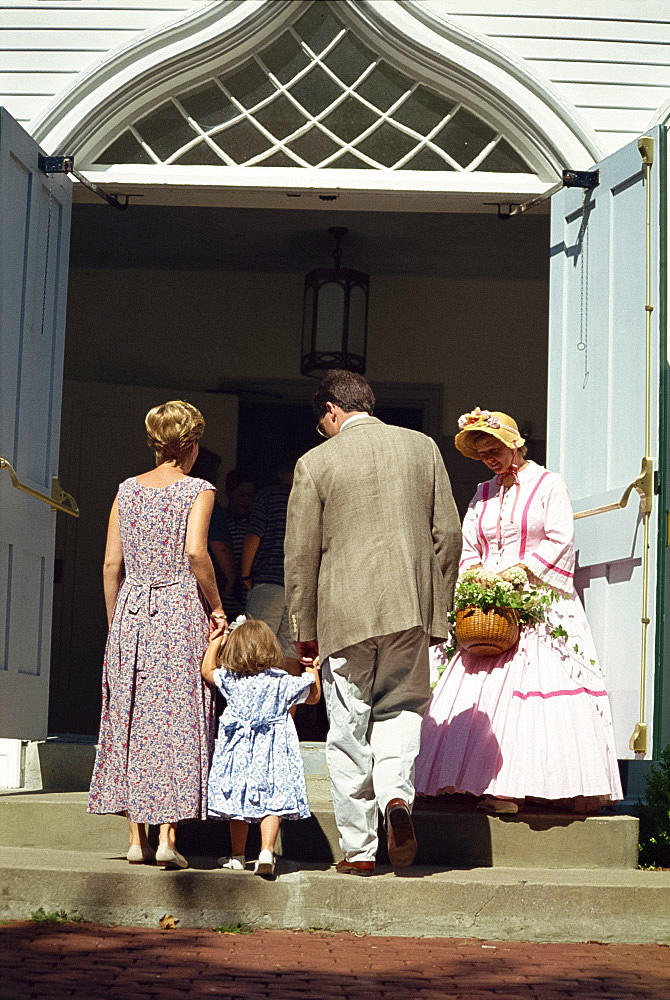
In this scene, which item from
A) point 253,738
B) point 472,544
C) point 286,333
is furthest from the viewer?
point 286,333

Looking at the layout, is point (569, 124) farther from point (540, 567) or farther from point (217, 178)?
point (540, 567)

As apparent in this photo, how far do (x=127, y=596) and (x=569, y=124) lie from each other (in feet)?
10.1

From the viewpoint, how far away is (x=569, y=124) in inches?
236

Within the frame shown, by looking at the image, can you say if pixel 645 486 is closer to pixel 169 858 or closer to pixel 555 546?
pixel 555 546

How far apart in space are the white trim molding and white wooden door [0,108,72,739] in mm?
371

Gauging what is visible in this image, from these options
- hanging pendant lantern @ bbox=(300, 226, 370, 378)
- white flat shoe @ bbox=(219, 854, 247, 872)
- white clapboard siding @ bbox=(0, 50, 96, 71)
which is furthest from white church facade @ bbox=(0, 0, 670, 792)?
hanging pendant lantern @ bbox=(300, 226, 370, 378)

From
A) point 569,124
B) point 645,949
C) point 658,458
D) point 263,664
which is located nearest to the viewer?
point 645,949

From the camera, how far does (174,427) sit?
4.66 meters

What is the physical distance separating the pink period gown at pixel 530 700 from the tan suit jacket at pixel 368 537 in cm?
57

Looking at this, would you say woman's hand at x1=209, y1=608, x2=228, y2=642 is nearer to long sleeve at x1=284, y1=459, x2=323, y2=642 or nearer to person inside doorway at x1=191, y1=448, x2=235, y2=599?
long sleeve at x1=284, y1=459, x2=323, y2=642

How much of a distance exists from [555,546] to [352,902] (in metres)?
1.70

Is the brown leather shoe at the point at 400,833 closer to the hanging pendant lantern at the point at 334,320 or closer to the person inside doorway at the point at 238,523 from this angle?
the person inside doorway at the point at 238,523

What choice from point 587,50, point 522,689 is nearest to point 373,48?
point 587,50

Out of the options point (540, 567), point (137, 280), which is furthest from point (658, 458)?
point (137, 280)
